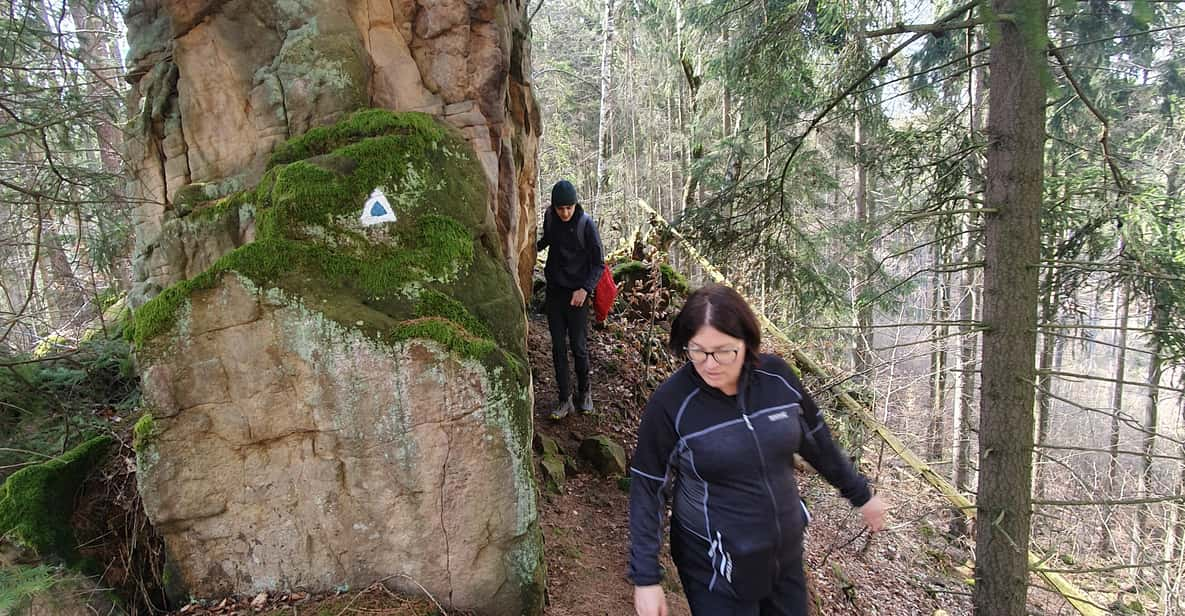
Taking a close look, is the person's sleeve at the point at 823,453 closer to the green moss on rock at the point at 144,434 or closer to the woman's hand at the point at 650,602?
the woman's hand at the point at 650,602

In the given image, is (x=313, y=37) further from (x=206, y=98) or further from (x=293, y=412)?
(x=293, y=412)

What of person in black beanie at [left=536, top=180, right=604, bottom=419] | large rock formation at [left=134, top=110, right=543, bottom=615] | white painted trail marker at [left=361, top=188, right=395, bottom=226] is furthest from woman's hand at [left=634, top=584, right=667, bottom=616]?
person in black beanie at [left=536, top=180, right=604, bottom=419]

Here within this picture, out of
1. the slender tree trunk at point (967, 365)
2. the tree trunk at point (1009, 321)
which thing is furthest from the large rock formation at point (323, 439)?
the slender tree trunk at point (967, 365)

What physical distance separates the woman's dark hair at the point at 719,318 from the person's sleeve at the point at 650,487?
1.04 ft

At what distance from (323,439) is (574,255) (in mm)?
2687

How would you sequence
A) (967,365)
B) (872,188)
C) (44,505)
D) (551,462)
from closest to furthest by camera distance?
(44,505), (551,462), (967,365), (872,188)

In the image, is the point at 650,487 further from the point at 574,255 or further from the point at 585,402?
the point at 585,402

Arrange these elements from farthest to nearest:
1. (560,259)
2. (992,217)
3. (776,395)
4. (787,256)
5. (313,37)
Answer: (787,256) < (560,259) < (992,217) < (313,37) < (776,395)

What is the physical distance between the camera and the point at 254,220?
3.64 m

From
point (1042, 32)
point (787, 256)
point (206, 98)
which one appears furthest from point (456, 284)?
point (787, 256)

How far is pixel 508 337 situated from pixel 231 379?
1.59 metres

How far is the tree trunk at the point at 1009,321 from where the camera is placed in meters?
4.02

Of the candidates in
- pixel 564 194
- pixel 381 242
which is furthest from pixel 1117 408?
pixel 381 242

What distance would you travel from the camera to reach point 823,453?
2445mm
